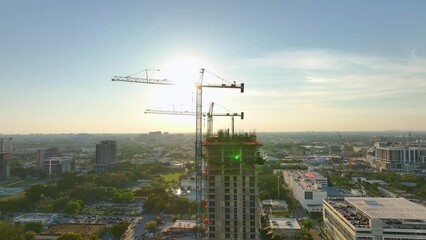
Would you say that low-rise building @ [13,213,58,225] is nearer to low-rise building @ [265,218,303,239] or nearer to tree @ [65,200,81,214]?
tree @ [65,200,81,214]

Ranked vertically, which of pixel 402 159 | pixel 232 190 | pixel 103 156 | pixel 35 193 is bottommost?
pixel 35 193

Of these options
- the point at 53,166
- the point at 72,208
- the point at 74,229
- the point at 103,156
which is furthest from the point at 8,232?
the point at 103,156

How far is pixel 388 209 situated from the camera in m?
35.5

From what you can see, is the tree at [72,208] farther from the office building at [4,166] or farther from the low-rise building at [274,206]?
the office building at [4,166]

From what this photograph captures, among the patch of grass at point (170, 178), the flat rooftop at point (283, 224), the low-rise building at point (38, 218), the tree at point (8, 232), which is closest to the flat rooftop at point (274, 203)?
the flat rooftop at point (283, 224)

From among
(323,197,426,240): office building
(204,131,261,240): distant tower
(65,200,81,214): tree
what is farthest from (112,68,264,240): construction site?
(65,200,81,214): tree

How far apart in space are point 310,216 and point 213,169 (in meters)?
31.9

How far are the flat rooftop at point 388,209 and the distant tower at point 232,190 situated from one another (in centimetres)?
1622

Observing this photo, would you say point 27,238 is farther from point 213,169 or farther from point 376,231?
point 376,231

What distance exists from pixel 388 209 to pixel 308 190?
15.5 m

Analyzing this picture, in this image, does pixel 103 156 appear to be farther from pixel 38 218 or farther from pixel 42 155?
pixel 38 218

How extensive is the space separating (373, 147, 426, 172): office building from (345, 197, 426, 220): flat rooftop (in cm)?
4720

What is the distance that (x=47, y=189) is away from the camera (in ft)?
181

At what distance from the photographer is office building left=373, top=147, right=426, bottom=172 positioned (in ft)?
272
